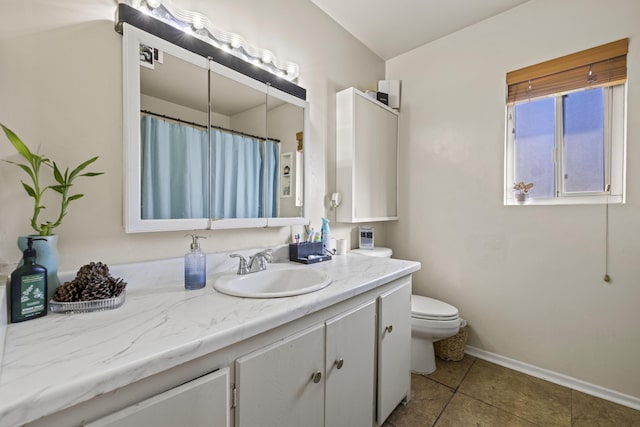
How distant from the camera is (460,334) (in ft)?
6.44

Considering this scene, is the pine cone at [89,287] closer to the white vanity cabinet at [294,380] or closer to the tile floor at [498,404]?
the white vanity cabinet at [294,380]

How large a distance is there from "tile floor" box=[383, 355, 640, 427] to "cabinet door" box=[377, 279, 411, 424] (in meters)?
0.15

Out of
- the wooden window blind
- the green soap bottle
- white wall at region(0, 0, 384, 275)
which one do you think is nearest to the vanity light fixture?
white wall at region(0, 0, 384, 275)

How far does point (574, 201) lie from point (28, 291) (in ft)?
8.30

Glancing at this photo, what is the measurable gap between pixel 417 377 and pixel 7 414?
6.30 feet

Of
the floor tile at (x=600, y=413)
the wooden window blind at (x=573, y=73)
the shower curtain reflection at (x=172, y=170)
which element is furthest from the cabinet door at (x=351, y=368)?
the wooden window blind at (x=573, y=73)

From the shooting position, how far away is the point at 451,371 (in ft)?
6.06

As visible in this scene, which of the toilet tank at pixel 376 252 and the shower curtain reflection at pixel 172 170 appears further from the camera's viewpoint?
the toilet tank at pixel 376 252

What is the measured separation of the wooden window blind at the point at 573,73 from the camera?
1.54 meters

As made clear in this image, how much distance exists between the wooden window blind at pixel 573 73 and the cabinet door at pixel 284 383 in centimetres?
205

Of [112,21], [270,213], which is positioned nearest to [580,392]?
[270,213]

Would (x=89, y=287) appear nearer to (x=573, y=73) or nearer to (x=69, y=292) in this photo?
(x=69, y=292)

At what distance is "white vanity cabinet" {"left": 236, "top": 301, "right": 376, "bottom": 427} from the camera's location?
2.49 ft

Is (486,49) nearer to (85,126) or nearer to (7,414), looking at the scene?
(85,126)
